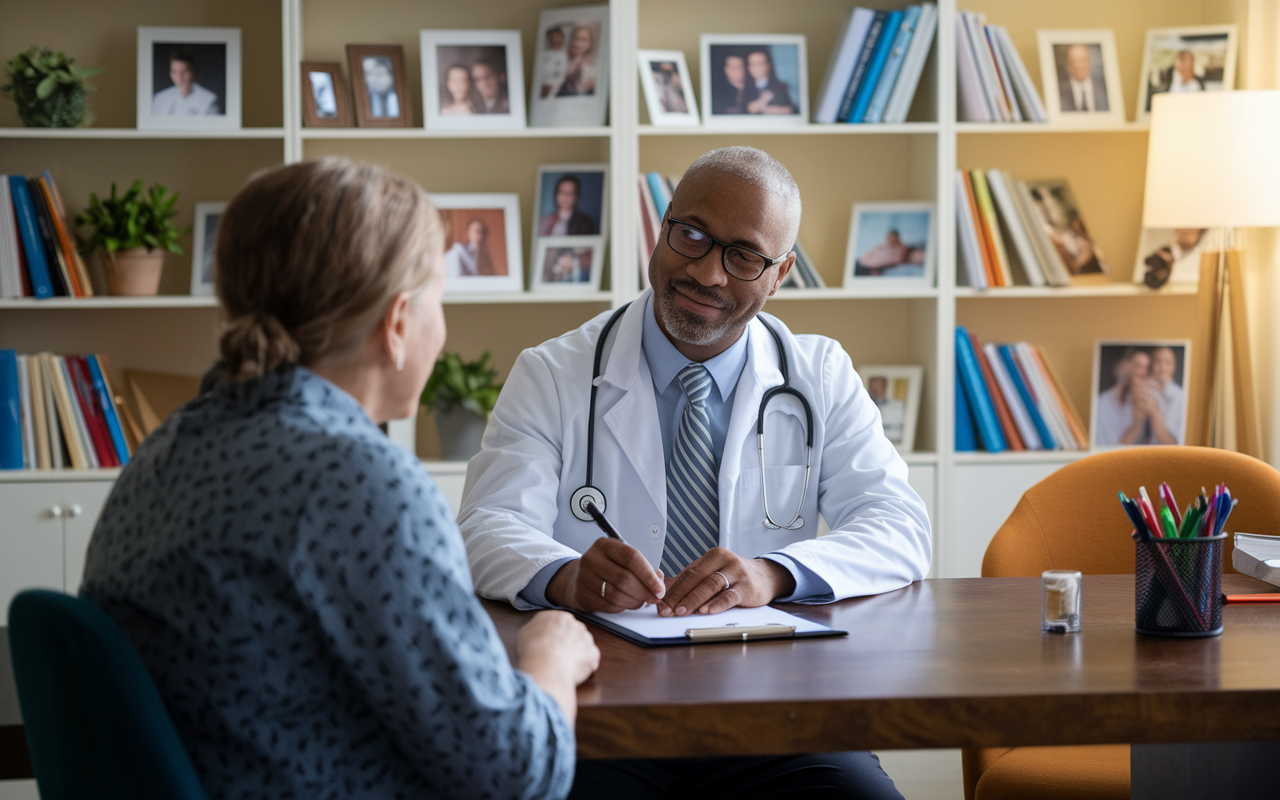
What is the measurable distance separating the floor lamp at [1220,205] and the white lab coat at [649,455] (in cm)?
152

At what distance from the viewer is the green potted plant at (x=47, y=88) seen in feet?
9.89

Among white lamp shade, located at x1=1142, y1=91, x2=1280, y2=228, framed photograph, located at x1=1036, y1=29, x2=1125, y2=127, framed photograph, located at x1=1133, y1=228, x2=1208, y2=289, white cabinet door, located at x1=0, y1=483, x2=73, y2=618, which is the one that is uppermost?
framed photograph, located at x1=1036, y1=29, x2=1125, y2=127

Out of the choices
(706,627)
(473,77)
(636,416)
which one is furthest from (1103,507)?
(473,77)

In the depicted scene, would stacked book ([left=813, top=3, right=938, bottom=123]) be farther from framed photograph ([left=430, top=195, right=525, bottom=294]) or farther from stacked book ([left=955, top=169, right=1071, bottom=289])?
framed photograph ([left=430, top=195, right=525, bottom=294])

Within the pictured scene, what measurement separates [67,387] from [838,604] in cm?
248

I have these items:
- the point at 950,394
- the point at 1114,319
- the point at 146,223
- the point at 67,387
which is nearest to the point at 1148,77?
the point at 1114,319

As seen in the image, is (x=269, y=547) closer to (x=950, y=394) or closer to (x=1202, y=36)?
(x=950, y=394)

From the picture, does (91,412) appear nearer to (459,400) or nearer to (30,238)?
(30,238)

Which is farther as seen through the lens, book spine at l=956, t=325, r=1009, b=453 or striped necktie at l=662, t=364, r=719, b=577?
book spine at l=956, t=325, r=1009, b=453

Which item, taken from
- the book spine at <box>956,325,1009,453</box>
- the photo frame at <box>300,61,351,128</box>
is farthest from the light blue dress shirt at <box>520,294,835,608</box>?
the photo frame at <box>300,61,351,128</box>

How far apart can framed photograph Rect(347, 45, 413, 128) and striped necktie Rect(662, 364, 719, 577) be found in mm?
1720

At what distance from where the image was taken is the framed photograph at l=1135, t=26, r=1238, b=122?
10.7 ft

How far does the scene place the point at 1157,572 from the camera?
126 cm

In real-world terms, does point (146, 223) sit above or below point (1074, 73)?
below
